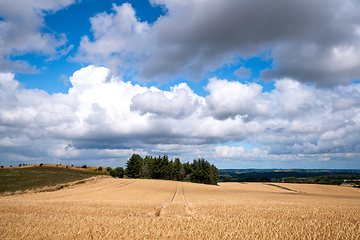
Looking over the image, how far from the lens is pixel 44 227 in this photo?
6.45 m

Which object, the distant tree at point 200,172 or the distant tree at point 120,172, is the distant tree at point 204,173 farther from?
the distant tree at point 120,172

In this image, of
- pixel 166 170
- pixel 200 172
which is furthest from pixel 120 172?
pixel 200 172

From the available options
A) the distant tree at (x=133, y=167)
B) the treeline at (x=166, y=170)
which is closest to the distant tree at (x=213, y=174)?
the treeline at (x=166, y=170)

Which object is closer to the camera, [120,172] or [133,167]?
[133,167]

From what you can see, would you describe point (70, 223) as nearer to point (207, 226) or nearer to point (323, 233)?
point (207, 226)

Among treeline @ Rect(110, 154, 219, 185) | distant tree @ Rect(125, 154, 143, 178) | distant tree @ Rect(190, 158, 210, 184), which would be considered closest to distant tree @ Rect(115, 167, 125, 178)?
treeline @ Rect(110, 154, 219, 185)

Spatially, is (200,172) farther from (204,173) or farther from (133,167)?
(133,167)

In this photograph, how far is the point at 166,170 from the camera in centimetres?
11144

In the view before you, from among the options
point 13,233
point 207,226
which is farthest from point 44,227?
point 207,226

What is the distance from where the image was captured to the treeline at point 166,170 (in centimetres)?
11158

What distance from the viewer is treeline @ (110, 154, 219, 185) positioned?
112 meters

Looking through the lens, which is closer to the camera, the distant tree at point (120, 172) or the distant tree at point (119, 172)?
the distant tree at point (119, 172)

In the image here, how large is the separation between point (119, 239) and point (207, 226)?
3245 millimetres

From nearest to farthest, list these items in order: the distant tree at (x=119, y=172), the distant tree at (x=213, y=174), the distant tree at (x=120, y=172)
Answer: the distant tree at (x=213, y=174) < the distant tree at (x=119, y=172) < the distant tree at (x=120, y=172)
